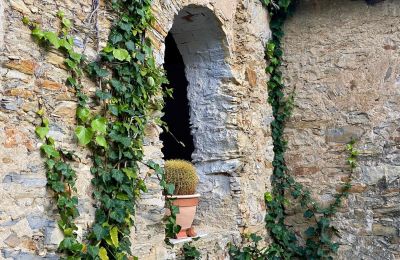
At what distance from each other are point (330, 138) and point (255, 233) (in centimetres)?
127

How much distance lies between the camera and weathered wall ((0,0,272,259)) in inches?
84.0

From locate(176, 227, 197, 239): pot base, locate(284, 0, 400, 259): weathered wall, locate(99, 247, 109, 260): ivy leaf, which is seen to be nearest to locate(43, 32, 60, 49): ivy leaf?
locate(99, 247, 109, 260): ivy leaf

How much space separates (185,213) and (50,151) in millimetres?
1491

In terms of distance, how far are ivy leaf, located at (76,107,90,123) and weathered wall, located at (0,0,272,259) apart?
4 cm

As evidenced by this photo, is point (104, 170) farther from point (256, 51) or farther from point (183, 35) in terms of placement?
point (256, 51)

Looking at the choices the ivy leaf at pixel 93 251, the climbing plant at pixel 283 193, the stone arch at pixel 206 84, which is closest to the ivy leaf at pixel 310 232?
the climbing plant at pixel 283 193

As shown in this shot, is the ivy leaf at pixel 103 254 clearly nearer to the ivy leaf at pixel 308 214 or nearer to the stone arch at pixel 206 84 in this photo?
the stone arch at pixel 206 84

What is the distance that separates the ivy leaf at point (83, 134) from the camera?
240 centimetres

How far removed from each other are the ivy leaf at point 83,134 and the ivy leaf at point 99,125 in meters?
0.03

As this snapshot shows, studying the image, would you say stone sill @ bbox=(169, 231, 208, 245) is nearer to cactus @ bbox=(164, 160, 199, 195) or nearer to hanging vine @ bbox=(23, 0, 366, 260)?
hanging vine @ bbox=(23, 0, 366, 260)

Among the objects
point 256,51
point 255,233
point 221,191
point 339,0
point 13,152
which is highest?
point 339,0

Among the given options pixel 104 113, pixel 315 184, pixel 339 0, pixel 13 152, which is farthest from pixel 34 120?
pixel 339 0

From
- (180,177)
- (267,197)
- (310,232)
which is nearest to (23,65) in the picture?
(180,177)

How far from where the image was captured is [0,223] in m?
2.04
